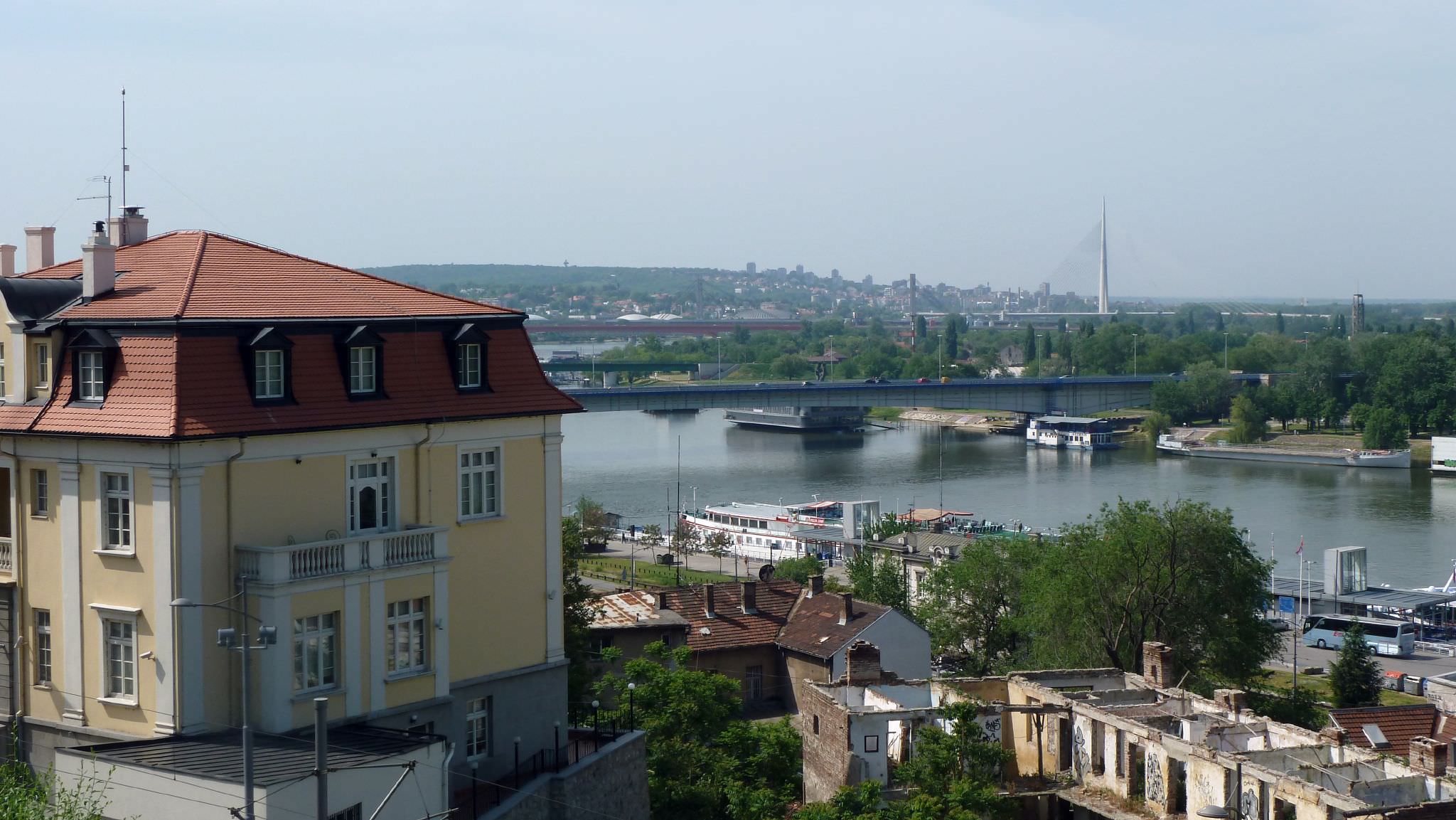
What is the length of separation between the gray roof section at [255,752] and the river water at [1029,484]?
27215 millimetres

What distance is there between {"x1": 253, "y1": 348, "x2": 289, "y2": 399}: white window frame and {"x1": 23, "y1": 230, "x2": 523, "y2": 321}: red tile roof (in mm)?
256

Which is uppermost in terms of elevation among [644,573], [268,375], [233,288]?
[233,288]

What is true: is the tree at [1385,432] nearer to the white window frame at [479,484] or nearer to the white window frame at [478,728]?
the white window frame at [479,484]

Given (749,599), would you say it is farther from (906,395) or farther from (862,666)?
(906,395)

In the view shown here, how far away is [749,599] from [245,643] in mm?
13829

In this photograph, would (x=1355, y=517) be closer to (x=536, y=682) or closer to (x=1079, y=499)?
(x=1079, y=499)

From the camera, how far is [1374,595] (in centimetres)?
Result: 3234

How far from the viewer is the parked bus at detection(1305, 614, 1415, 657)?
96.5 feet

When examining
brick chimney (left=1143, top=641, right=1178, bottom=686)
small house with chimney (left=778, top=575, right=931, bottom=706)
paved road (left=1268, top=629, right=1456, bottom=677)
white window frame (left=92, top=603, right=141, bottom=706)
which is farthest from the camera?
paved road (left=1268, top=629, right=1456, bottom=677)

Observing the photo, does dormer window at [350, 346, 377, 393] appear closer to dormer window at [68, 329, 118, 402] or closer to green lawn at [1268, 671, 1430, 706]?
dormer window at [68, 329, 118, 402]

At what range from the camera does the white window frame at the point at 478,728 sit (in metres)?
12.3

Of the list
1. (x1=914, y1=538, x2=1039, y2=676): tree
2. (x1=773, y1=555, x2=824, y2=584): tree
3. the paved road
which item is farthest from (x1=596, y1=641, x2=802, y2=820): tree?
the paved road

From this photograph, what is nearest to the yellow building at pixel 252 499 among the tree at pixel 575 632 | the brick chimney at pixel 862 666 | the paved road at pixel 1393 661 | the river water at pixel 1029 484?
the tree at pixel 575 632

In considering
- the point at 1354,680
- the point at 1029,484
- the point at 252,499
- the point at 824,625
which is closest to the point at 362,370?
the point at 252,499
